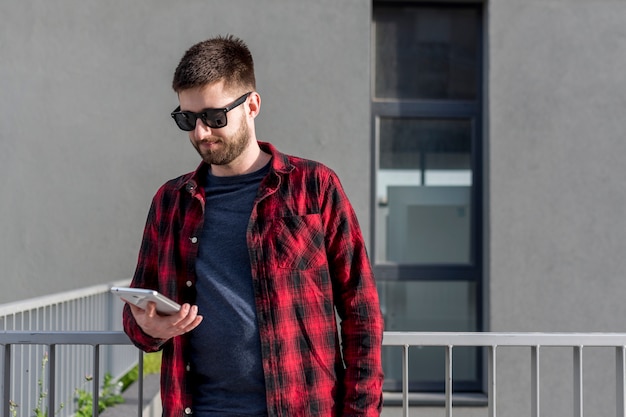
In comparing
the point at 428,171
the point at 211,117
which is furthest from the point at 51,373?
the point at 428,171

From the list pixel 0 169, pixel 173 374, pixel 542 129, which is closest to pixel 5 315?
pixel 173 374

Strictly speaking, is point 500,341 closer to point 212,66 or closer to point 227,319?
point 227,319

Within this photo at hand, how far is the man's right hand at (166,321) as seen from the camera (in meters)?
1.95

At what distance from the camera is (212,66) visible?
2080 mm

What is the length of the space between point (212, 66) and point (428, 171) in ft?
17.5

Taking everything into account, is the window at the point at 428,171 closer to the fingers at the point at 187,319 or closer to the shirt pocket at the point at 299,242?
the shirt pocket at the point at 299,242

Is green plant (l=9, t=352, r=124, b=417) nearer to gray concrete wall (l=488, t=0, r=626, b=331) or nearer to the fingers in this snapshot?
the fingers

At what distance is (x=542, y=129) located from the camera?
23.0 feet

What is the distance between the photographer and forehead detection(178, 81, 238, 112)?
6.83ft

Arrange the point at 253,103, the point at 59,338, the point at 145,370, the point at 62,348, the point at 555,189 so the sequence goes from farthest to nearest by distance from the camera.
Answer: the point at 555,189
the point at 145,370
the point at 62,348
the point at 59,338
the point at 253,103

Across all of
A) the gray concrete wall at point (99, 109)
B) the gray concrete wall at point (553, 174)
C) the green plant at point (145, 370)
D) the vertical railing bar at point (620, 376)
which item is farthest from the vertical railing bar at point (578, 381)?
the gray concrete wall at point (99, 109)

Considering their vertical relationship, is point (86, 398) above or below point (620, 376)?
below

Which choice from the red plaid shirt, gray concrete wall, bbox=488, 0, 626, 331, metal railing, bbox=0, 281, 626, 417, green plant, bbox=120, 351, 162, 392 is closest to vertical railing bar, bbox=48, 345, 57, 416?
metal railing, bbox=0, 281, 626, 417

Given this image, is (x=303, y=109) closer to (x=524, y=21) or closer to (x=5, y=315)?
(x=524, y=21)
